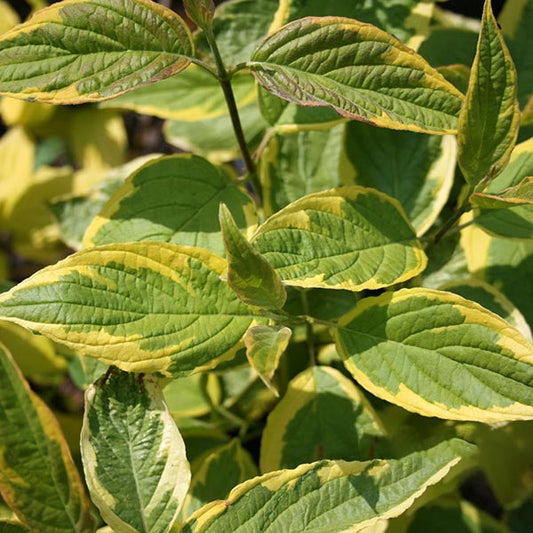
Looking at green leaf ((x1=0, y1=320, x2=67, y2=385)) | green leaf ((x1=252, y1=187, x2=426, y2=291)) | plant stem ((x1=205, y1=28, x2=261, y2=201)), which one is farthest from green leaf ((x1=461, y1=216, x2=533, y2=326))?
green leaf ((x1=0, y1=320, x2=67, y2=385))

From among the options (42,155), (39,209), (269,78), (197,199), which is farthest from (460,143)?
(42,155)

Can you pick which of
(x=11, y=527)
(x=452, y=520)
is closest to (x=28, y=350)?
(x=11, y=527)

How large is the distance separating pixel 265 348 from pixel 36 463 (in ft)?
0.98

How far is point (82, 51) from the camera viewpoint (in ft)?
2.11

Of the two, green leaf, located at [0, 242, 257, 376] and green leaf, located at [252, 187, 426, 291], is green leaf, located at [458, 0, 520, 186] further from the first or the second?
green leaf, located at [0, 242, 257, 376]

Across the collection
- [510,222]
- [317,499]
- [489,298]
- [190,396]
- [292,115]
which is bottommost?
[190,396]

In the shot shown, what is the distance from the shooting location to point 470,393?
2.14 feet

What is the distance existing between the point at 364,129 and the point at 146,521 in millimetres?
549

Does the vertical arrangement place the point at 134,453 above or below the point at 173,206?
below

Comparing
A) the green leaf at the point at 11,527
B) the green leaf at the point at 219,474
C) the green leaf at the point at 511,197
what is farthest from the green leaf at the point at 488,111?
the green leaf at the point at 11,527

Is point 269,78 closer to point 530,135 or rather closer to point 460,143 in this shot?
point 460,143

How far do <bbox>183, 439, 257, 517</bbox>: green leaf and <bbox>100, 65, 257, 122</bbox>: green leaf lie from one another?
47cm

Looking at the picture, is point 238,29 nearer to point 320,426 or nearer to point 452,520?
point 320,426

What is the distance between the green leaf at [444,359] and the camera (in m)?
0.64
